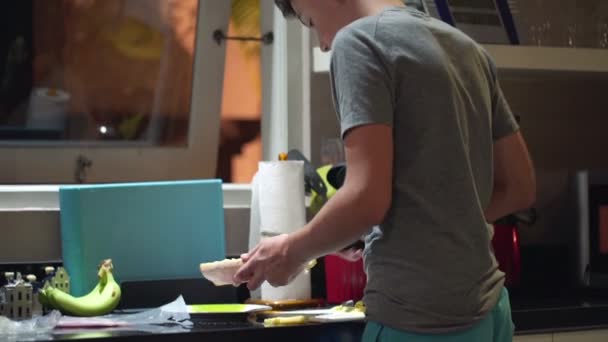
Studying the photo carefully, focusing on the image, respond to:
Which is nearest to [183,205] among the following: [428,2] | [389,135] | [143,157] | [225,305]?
[225,305]

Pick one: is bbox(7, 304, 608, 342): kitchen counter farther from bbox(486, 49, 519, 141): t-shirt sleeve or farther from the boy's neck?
the boy's neck

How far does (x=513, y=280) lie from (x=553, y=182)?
1.49 ft

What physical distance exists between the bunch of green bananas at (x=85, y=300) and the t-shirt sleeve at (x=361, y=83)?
0.87 m

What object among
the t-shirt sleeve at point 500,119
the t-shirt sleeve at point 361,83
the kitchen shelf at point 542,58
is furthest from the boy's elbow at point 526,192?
the kitchen shelf at point 542,58

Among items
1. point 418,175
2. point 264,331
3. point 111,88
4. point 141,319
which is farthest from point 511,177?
point 111,88

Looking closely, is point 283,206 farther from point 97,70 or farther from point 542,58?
point 97,70

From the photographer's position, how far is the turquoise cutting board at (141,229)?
2258 millimetres

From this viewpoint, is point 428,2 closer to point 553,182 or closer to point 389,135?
point 553,182

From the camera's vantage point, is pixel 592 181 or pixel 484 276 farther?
pixel 592 181

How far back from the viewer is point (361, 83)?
143 centimetres

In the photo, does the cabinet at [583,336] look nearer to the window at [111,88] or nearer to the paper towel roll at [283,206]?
the paper towel roll at [283,206]

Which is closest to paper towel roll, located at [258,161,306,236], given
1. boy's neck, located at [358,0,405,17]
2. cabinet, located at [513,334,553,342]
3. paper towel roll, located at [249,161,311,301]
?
paper towel roll, located at [249,161,311,301]

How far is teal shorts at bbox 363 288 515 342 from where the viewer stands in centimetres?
145

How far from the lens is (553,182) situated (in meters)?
2.96
